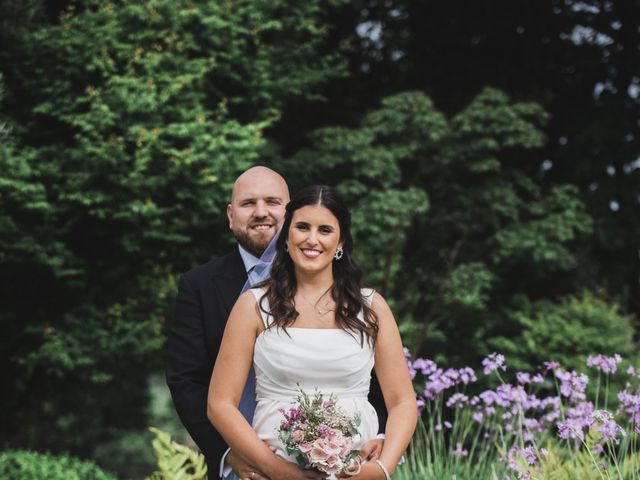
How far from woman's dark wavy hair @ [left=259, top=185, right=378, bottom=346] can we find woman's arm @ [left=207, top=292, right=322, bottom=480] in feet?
0.28

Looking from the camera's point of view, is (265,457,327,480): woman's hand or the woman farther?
the woman

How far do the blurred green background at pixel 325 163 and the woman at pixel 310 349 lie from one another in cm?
509

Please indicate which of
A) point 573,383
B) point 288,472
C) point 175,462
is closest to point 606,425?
point 573,383

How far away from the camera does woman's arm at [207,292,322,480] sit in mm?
2629

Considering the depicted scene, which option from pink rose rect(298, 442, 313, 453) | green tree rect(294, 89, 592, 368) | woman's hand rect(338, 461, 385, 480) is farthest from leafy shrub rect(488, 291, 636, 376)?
pink rose rect(298, 442, 313, 453)

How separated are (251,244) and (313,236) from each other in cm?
82

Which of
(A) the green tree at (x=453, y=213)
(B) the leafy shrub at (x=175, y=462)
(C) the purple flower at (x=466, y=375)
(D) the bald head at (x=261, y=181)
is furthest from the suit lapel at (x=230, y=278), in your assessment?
(A) the green tree at (x=453, y=213)

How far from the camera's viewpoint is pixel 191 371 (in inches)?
128

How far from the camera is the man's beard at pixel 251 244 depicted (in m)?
3.50

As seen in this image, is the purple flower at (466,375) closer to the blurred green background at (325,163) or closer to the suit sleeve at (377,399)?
the suit sleeve at (377,399)

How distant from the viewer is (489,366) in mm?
4309

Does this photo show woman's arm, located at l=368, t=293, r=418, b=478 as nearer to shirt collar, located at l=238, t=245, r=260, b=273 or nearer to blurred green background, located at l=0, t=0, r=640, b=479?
shirt collar, located at l=238, t=245, r=260, b=273

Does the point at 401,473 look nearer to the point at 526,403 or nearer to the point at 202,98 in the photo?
the point at 526,403

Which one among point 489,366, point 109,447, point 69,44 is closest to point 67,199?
point 69,44
